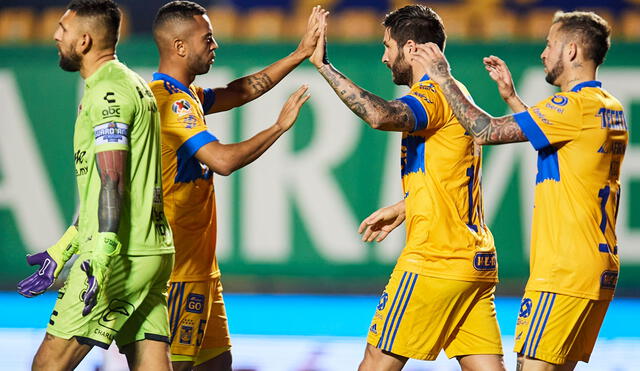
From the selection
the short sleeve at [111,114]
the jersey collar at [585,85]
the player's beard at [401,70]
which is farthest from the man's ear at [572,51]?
the short sleeve at [111,114]

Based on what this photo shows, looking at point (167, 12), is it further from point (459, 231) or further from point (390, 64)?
point (459, 231)

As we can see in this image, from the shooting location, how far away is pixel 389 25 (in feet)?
16.8

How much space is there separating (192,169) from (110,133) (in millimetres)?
986

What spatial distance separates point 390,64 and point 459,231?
94cm

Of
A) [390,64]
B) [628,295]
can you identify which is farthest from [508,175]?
[390,64]

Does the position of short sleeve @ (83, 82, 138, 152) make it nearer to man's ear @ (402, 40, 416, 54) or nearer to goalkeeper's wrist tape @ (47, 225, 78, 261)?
goalkeeper's wrist tape @ (47, 225, 78, 261)

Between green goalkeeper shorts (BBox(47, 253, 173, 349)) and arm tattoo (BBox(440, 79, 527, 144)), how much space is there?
1.49 metres

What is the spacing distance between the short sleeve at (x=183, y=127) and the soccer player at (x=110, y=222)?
1.65 ft

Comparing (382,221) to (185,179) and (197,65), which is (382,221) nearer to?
(185,179)

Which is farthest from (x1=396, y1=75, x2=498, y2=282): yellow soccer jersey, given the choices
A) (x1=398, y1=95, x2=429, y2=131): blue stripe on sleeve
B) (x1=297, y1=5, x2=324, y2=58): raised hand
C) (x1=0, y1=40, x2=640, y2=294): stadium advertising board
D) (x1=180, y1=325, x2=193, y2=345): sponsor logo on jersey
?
(x1=0, y1=40, x2=640, y2=294): stadium advertising board

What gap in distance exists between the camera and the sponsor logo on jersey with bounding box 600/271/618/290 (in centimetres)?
445

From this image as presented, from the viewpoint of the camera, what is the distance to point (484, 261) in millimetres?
4859

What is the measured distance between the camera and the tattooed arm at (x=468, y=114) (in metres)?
4.51

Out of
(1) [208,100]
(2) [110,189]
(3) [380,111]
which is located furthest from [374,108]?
(1) [208,100]
